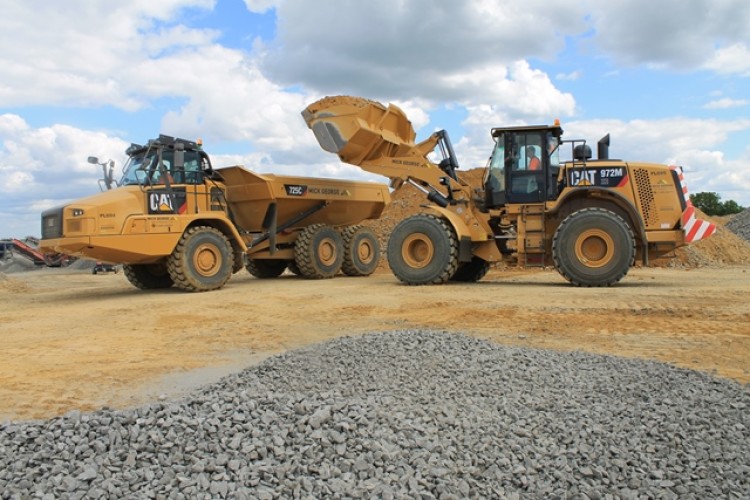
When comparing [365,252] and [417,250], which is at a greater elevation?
[417,250]

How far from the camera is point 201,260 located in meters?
12.2

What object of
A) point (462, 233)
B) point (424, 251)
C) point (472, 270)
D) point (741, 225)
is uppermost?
point (741, 225)

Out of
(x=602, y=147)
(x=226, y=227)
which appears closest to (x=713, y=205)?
(x=602, y=147)

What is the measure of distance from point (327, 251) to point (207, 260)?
11.3 feet

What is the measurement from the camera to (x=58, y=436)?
12.1 ft

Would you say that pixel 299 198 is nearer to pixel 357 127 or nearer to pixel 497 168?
pixel 357 127

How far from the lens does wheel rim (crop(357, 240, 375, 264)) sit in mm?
15887

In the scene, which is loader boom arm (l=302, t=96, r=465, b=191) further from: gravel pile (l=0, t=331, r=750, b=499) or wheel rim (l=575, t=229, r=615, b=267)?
gravel pile (l=0, t=331, r=750, b=499)

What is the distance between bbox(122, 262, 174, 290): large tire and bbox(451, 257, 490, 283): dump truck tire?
600 cm

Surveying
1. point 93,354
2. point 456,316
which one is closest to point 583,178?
point 456,316

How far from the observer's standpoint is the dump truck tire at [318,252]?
14.6 m

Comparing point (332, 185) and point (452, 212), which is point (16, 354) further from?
point (332, 185)

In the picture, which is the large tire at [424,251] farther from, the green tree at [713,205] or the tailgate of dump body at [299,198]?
the green tree at [713,205]

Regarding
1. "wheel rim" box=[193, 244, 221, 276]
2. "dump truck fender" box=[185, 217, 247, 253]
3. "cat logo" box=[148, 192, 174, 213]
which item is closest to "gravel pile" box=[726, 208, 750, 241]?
Result: "dump truck fender" box=[185, 217, 247, 253]
